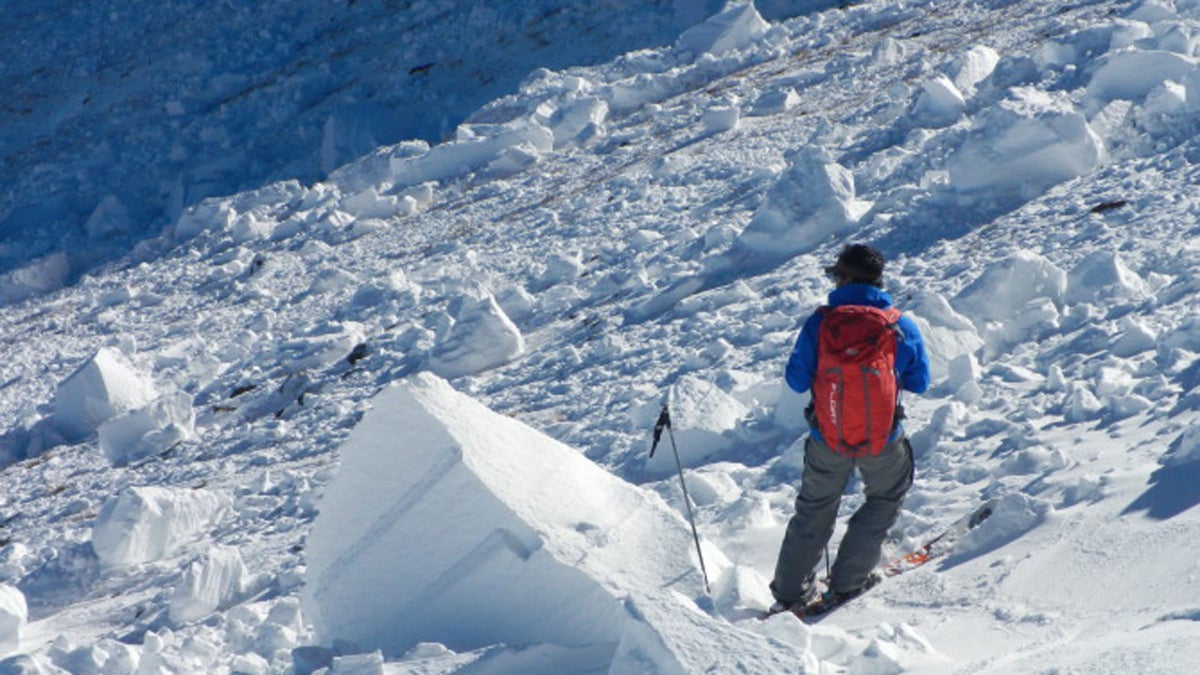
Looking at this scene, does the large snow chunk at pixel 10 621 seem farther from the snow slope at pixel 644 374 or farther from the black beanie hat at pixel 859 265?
the black beanie hat at pixel 859 265

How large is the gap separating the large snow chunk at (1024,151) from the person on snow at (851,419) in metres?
4.66

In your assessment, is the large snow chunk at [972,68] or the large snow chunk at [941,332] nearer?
the large snow chunk at [941,332]

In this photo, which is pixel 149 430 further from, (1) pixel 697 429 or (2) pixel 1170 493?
(2) pixel 1170 493

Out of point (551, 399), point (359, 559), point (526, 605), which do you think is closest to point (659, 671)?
point (526, 605)

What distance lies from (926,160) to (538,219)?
3.96 meters

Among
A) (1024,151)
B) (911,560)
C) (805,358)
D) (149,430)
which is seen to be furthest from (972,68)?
(805,358)

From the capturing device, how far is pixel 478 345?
32.4 ft

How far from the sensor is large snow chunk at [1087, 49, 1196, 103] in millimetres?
9883

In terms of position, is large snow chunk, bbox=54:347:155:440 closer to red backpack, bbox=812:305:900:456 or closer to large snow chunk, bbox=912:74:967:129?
large snow chunk, bbox=912:74:967:129

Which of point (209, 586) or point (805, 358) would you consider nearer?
point (805, 358)

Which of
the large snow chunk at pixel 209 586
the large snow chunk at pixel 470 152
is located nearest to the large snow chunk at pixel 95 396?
the large snow chunk at pixel 470 152

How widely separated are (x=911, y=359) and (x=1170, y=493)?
95 centimetres

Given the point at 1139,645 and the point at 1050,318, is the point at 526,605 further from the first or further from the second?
the point at 1050,318

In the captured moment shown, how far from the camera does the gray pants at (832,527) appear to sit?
5.15 meters
